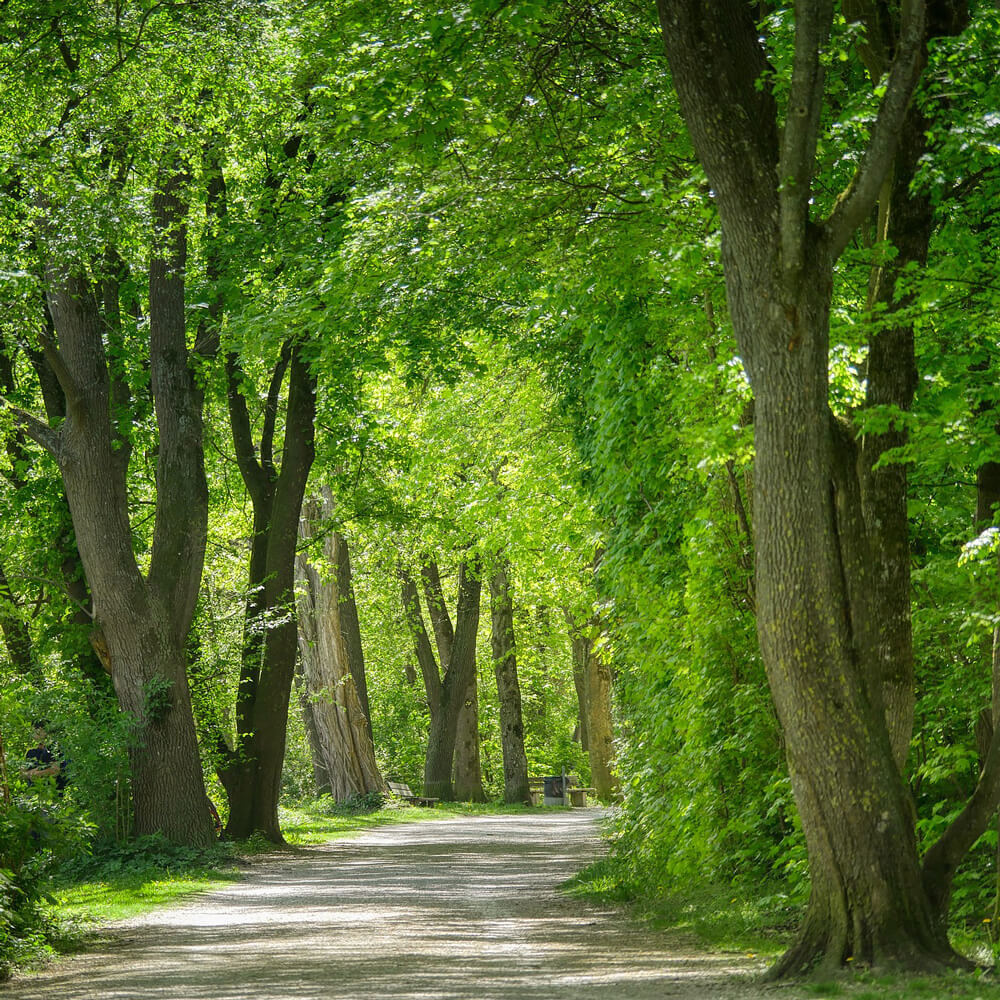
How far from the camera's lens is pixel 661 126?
10766 millimetres

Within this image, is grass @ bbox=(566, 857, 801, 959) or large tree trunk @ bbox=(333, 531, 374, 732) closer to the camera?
grass @ bbox=(566, 857, 801, 959)

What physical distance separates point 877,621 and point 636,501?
503 centimetres

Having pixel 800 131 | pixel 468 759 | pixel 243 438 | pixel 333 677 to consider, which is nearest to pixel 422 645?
pixel 468 759

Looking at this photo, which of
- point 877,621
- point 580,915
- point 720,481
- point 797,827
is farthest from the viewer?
point 580,915

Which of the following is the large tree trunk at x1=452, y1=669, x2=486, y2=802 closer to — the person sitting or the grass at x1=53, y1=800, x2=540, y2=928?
the grass at x1=53, y1=800, x2=540, y2=928

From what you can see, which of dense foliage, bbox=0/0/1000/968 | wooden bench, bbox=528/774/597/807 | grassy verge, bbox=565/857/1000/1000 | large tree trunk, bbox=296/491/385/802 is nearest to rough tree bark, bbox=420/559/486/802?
wooden bench, bbox=528/774/597/807

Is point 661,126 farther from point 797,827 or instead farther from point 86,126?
point 86,126

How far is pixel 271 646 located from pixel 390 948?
10594 millimetres

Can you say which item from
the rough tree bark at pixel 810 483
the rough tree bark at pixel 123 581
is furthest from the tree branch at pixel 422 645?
the rough tree bark at pixel 810 483

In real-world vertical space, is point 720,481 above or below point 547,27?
below

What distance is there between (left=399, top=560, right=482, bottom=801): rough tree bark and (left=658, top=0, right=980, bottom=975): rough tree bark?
22.6 m

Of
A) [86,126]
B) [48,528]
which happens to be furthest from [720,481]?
[48,528]

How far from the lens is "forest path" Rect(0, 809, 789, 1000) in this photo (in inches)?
302

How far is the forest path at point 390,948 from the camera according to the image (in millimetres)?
7680
